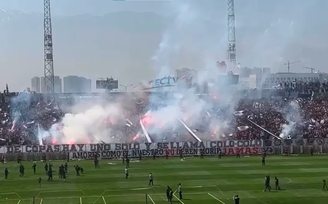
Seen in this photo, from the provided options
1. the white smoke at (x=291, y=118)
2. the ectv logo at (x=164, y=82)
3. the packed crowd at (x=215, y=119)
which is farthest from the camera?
the ectv logo at (x=164, y=82)

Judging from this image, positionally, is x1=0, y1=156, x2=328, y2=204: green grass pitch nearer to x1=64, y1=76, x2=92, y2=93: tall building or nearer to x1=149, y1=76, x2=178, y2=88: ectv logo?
x1=149, y1=76, x2=178, y2=88: ectv logo

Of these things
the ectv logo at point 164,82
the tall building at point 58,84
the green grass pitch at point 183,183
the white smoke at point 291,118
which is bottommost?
the green grass pitch at point 183,183

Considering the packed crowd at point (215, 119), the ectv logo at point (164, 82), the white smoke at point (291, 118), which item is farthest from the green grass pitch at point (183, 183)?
the ectv logo at point (164, 82)

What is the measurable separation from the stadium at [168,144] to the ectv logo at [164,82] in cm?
27

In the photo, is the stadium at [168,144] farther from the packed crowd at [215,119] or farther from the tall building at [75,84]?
the tall building at [75,84]

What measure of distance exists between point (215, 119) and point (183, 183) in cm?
4462

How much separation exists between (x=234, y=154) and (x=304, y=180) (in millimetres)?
21872

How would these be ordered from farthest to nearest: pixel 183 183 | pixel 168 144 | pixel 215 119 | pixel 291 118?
pixel 215 119 → pixel 291 118 → pixel 168 144 → pixel 183 183

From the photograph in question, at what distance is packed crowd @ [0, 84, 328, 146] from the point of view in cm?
7875

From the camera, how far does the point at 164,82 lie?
393 ft

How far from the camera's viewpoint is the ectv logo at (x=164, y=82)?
118 m

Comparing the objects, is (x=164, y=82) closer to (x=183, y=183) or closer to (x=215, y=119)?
(x=215, y=119)

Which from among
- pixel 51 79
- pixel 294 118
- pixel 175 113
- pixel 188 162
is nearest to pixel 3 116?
pixel 51 79

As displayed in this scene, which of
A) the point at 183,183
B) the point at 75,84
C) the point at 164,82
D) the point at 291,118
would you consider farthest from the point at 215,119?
the point at 75,84
